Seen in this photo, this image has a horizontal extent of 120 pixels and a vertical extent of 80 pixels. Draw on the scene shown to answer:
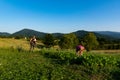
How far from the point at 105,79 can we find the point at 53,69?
3.96 meters

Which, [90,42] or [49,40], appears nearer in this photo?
[90,42]

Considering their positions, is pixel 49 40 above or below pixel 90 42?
above

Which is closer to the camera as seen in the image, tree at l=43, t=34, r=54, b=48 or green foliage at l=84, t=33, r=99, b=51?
green foliage at l=84, t=33, r=99, b=51

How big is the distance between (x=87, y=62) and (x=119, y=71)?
8.68 ft

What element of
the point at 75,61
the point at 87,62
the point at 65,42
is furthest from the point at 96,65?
the point at 65,42

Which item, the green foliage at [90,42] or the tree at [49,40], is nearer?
the green foliage at [90,42]

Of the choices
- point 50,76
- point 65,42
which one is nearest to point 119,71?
point 50,76

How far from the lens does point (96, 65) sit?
2014cm

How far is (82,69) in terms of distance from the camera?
18.9 meters

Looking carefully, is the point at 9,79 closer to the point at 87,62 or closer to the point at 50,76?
the point at 50,76

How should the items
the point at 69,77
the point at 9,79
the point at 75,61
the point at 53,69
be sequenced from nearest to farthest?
1. the point at 9,79
2. the point at 69,77
3. the point at 53,69
4. the point at 75,61

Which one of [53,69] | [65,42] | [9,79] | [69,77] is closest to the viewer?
[9,79]

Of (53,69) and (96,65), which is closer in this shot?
(53,69)

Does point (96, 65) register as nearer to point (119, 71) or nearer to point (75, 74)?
point (119, 71)
